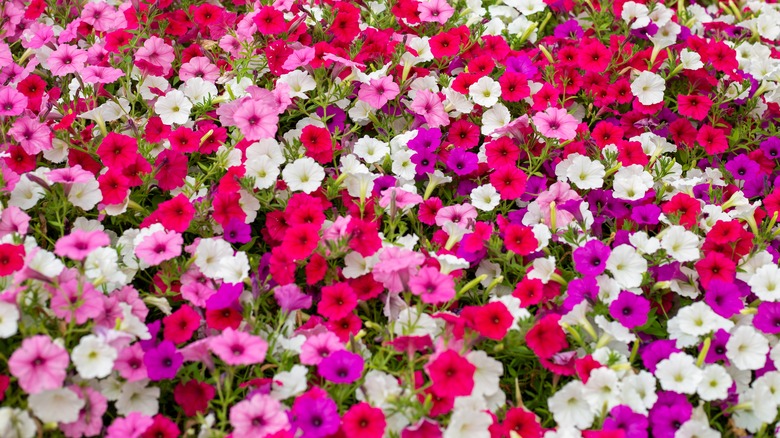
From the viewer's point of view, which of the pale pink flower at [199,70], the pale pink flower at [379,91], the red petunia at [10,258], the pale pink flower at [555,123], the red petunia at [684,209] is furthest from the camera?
the pale pink flower at [199,70]

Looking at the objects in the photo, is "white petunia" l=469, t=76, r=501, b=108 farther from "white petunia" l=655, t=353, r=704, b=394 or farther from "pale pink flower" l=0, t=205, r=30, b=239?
Result: "pale pink flower" l=0, t=205, r=30, b=239

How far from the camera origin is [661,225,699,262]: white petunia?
2623mm

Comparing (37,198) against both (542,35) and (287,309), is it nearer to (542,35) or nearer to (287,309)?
(287,309)

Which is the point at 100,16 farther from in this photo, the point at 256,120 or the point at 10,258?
the point at 10,258

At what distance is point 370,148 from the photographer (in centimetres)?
305

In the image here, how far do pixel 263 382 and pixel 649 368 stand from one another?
1.18 meters

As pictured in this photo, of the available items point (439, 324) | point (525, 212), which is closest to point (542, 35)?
point (525, 212)

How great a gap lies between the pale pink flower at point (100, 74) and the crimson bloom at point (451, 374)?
180 centimetres

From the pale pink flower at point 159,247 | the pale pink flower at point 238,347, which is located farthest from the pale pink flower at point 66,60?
the pale pink flower at point 238,347

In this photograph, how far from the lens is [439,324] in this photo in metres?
2.47

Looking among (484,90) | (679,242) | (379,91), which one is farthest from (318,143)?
(679,242)

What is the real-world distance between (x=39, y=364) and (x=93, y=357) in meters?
0.14

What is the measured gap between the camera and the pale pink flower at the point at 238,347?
221cm

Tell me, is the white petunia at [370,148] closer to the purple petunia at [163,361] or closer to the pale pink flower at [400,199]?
the pale pink flower at [400,199]
